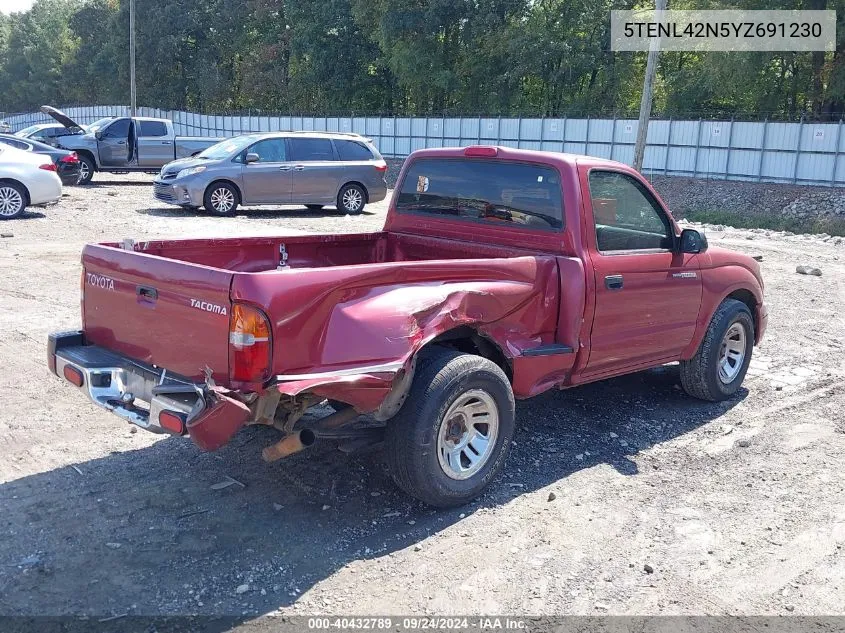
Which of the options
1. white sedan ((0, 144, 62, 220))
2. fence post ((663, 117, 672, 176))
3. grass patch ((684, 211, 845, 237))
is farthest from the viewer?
fence post ((663, 117, 672, 176))

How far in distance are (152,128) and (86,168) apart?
221cm

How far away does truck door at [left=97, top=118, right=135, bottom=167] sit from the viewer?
23891 mm

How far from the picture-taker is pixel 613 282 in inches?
207

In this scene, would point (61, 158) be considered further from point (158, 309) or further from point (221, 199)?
point (158, 309)

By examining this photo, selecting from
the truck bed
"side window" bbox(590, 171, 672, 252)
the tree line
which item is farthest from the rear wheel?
the tree line

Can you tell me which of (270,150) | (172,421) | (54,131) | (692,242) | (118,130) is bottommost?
(172,421)

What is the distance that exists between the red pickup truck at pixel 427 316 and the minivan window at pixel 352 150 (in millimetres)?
13281

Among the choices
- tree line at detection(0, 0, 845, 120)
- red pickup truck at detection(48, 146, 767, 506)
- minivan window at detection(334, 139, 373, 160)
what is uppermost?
tree line at detection(0, 0, 845, 120)

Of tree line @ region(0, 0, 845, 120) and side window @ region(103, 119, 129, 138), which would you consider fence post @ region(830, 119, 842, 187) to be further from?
side window @ region(103, 119, 129, 138)

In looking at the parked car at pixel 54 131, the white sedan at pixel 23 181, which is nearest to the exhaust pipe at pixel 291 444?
the white sedan at pixel 23 181

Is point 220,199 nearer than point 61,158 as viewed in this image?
Yes

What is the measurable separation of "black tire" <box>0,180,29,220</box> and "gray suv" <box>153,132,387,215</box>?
9.82 ft

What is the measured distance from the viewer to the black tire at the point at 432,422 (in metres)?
4.23

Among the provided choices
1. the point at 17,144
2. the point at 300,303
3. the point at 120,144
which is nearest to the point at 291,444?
the point at 300,303
